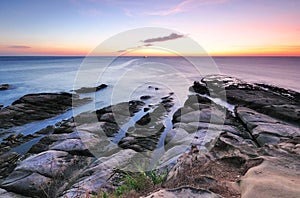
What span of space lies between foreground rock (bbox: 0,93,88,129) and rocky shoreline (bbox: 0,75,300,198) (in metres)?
0.09

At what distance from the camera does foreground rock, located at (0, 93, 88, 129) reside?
20703 mm

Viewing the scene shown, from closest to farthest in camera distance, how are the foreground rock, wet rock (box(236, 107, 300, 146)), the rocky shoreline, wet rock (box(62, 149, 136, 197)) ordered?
1. the rocky shoreline
2. wet rock (box(62, 149, 136, 197))
3. wet rock (box(236, 107, 300, 146))
4. the foreground rock

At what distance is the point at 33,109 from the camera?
24281mm

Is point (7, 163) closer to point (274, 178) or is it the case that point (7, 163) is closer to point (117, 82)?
point (274, 178)

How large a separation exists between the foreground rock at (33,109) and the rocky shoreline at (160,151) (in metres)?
0.09

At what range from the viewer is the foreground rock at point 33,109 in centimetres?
2070

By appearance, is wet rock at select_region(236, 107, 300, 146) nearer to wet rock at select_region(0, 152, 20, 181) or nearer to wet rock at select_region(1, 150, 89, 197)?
wet rock at select_region(1, 150, 89, 197)

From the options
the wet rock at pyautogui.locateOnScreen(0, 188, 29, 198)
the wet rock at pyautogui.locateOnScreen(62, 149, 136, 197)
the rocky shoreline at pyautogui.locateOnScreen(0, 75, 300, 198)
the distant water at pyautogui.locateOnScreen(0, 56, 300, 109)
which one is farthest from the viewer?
the distant water at pyautogui.locateOnScreen(0, 56, 300, 109)

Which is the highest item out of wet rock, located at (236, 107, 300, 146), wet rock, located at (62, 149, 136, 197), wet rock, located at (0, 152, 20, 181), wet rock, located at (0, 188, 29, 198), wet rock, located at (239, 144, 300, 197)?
wet rock, located at (239, 144, 300, 197)

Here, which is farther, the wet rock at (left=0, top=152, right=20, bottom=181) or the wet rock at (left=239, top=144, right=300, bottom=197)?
the wet rock at (left=0, top=152, right=20, bottom=181)

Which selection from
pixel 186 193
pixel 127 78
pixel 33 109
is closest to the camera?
pixel 186 193

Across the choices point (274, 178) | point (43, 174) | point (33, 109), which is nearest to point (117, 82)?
point (33, 109)

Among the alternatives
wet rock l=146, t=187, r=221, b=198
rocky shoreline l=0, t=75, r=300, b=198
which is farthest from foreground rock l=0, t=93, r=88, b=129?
wet rock l=146, t=187, r=221, b=198

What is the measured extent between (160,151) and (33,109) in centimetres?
1867
